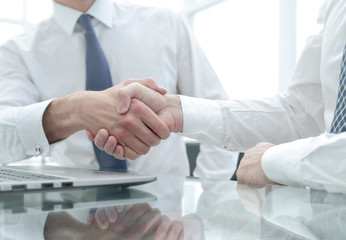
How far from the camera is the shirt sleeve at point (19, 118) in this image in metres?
1.20

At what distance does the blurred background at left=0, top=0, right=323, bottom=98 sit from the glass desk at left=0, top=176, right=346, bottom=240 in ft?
6.31

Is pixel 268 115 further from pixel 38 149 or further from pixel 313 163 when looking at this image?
pixel 38 149

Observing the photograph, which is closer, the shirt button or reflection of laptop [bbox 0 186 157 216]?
reflection of laptop [bbox 0 186 157 216]

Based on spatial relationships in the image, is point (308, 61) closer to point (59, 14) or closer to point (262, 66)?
point (59, 14)

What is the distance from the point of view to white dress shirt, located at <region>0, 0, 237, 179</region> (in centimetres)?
150

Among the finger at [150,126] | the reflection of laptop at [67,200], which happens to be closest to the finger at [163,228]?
the reflection of laptop at [67,200]

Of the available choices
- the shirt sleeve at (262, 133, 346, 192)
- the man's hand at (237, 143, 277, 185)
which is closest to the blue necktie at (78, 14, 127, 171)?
the man's hand at (237, 143, 277, 185)

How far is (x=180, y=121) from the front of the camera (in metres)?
1.07

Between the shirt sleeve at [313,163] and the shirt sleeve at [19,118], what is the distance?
76cm

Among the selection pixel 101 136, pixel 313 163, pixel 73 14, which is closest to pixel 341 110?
pixel 313 163

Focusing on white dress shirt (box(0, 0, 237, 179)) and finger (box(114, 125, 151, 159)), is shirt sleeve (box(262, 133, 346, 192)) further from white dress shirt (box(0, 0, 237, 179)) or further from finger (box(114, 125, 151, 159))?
white dress shirt (box(0, 0, 237, 179))

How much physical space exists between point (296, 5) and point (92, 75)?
2.01m

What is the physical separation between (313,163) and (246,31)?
286 cm

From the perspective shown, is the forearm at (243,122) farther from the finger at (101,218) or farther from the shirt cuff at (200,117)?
the finger at (101,218)
